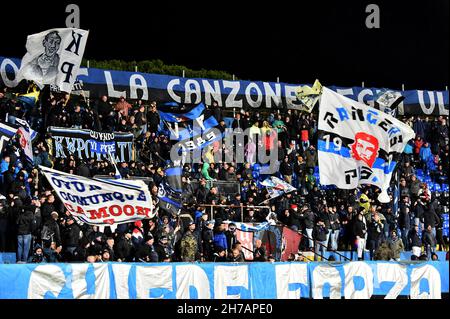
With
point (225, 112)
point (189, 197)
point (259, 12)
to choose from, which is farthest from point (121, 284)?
point (259, 12)

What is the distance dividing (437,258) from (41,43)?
1351 centimetres

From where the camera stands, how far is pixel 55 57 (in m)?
23.2

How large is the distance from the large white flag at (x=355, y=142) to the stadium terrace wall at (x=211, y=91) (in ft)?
25.1

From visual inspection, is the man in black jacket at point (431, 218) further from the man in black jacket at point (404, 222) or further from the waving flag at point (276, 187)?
the waving flag at point (276, 187)

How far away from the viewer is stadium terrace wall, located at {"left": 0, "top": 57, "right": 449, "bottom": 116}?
29547mm

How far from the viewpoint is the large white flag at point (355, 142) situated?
24.3m

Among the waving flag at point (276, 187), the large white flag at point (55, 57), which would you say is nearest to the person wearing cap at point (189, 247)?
the large white flag at point (55, 57)

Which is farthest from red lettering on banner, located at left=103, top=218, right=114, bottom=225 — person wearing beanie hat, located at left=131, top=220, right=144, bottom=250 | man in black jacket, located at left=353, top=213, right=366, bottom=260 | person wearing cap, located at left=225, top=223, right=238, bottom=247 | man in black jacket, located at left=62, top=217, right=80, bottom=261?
man in black jacket, located at left=353, top=213, right=366, bottom=260

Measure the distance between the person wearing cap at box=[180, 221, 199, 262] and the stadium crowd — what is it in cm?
2

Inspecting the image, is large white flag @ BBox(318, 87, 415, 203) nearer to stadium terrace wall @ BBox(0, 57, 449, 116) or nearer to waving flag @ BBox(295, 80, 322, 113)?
waving flag @ BBox(295, 80, 322, 113)

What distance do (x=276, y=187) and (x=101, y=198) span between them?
329 inches

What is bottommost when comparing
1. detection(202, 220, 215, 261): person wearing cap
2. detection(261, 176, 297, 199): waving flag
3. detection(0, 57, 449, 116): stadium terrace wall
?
detection(202, 220, 215, 261): person wearing cap

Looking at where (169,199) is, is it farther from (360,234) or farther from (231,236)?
(360,234)

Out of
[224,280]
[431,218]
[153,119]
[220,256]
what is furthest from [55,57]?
[431,218]
